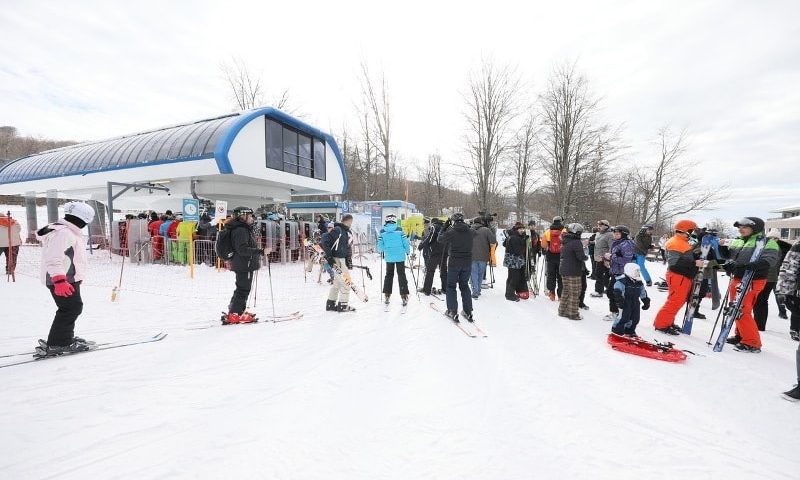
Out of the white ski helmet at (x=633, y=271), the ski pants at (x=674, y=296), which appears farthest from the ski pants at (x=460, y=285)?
the ski pants at (x=674, y=296)

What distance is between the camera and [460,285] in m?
5.96

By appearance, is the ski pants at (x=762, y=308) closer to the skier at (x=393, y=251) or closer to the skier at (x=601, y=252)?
the skier at (x=601, y=252)

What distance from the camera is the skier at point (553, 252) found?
7.36 m

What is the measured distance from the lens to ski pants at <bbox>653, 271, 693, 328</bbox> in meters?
5.25

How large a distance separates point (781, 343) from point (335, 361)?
6.72m

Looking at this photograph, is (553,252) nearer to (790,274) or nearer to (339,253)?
(790,274)

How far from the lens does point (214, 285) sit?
28.9 feet

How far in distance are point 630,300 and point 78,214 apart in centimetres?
741

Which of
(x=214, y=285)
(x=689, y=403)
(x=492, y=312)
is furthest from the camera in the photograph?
(x=214, y=285)

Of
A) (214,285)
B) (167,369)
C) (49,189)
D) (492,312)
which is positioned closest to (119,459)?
(167,369)

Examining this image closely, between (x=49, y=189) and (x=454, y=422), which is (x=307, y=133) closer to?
(x=49, y=189)

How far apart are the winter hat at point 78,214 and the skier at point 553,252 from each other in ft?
25.8

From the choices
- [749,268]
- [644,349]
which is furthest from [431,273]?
[749,268]

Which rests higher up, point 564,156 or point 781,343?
point 564,156
